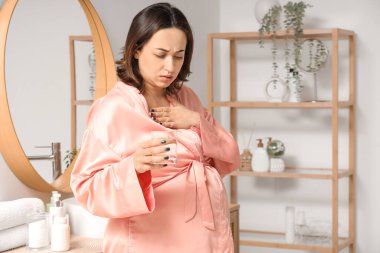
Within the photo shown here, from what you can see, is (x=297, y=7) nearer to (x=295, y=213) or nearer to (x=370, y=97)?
(x=370, y=97)

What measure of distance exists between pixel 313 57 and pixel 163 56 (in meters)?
2.35

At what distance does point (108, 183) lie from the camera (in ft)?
5.34

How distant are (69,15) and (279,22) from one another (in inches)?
64.2

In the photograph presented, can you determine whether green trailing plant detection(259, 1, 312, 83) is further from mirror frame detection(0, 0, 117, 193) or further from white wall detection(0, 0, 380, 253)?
mirror frame detection(0, 0, 117, 193)

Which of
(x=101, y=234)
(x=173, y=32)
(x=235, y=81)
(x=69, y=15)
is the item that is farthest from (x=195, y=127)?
(x=235, y=81)

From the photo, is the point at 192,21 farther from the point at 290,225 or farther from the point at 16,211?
the point at 16,211

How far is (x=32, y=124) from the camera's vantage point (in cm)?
246

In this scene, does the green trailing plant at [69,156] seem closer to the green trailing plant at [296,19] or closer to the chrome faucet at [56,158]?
the chrome faucet at [56,158]

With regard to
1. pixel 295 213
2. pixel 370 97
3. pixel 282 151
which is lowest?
pixel 295 213

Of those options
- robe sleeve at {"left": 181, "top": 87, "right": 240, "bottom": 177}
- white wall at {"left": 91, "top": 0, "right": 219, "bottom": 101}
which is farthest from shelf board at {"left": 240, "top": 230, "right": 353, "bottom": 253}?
robe sleeve at {"left": 181, "top": 87, "right": 240, "bottom": 177}

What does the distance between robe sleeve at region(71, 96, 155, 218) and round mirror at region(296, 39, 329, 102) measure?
2390 millimetres

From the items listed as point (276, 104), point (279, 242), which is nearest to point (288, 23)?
point (276, 104)

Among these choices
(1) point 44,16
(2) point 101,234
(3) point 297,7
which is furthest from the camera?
(3) point 297,7

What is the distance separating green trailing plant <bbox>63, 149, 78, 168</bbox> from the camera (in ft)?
8.65
